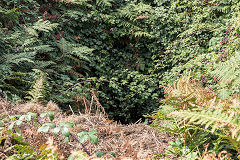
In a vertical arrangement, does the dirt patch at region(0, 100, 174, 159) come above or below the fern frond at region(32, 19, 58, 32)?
below

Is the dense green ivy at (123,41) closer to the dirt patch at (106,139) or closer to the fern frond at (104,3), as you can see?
the fern frond at (104,3)

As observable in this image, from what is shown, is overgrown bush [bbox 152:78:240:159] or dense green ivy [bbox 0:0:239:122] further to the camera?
dense green ivy [bbox 0:0:239:122]

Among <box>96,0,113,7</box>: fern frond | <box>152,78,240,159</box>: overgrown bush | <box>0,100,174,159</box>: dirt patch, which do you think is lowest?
<box>0,100,174,159</box>: dirt patch

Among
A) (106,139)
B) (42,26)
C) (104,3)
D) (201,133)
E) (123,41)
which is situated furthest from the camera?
(123,41)

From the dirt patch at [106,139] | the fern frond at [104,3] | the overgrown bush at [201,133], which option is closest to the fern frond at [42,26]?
the fern frond at [104,3]

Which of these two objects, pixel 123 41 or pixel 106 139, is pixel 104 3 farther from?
pixel 106 139

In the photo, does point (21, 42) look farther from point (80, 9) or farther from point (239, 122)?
point (239, 122)

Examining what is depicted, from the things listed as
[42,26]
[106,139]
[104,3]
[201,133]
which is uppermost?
[104,3]

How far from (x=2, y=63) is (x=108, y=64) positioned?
8.32 ft

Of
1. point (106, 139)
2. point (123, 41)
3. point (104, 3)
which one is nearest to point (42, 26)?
point (104, 3)

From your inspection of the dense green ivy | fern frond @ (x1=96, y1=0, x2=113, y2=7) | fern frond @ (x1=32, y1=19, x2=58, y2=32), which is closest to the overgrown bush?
the dense green ivy

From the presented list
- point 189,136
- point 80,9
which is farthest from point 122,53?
point 189,136

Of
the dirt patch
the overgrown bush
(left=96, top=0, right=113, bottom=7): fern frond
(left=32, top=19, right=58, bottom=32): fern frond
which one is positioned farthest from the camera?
(left=96, top=0, right=113, bottom=7): fern frond

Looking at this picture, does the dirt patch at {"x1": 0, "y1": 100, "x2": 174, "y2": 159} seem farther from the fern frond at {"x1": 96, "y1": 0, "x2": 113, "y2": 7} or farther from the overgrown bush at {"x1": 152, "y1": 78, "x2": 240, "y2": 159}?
the fern frond at {"x1": 96, "y1": 0, "x2": 113, "y2": 7}
